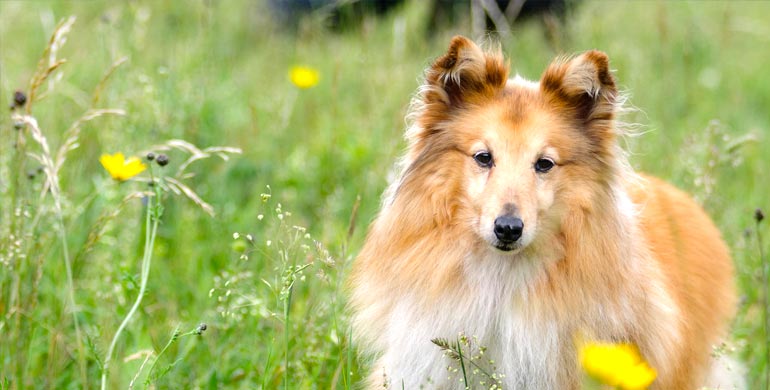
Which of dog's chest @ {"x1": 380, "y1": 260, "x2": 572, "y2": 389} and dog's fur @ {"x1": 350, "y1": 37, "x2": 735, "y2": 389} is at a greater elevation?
dog's fur @ {"x1": 350, "y1": 37, "x2": 735, "y2": 389}

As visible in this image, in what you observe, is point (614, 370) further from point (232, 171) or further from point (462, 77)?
point (232, 171)

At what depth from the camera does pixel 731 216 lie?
558 centimetres

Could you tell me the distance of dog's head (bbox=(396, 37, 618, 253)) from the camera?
343cm

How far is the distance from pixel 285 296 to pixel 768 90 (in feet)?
21.8

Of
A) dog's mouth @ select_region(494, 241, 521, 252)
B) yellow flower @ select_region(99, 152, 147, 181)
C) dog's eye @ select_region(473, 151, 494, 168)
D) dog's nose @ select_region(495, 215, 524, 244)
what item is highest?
dog's eye @ select_region(473, 151, 494, 168)

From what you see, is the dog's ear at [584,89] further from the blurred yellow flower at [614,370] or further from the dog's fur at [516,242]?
the blurred yellow flower at [614,370]

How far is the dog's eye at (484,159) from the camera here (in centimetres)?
350

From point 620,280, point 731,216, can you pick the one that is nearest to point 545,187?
point 620,280

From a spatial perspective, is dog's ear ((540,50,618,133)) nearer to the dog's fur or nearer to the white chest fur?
the dog's fur

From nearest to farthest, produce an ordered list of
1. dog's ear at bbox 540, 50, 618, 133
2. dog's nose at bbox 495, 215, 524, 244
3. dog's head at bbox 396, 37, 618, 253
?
dog's nose at bbox 495, 215, 524, 244, dog's head at bbox 396, 37, 618, 253, dog's ear at bbox 540, 50, 618, 133

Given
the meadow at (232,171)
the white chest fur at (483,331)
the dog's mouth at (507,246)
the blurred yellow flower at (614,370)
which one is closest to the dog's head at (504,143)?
the dog's mouth at (507,246)

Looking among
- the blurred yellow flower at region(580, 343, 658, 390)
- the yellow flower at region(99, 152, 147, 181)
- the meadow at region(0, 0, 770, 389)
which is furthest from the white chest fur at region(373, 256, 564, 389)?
the blurred yellow flower at region(580, 343, 658, 390)

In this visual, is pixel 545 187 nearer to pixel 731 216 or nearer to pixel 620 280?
pixel 620 280

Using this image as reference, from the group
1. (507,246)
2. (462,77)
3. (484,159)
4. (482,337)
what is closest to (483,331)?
(482,337)
